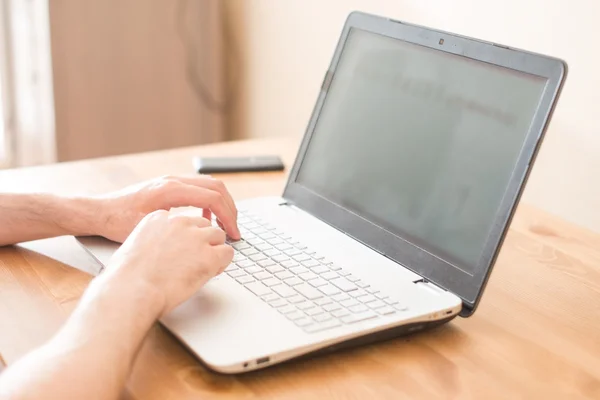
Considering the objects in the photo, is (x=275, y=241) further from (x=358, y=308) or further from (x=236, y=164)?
(x=236, y=164)

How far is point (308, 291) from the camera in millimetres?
834

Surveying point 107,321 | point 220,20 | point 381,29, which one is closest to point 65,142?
point 220,20

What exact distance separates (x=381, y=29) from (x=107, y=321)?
552mm

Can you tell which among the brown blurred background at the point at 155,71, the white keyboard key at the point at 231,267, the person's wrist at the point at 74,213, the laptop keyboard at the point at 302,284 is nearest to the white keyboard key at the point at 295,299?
the laptop keyboard at the point at 302,284

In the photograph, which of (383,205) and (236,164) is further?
(236,164)

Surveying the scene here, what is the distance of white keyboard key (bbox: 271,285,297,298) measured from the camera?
0.82m

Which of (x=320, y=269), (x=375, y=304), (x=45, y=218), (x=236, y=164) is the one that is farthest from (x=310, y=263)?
(x=236, y=164)

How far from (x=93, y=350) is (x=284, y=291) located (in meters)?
0.23

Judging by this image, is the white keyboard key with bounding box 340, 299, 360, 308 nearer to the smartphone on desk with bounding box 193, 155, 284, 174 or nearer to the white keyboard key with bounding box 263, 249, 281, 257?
the white keyboard key with bounding box 263, 249, 281, 257

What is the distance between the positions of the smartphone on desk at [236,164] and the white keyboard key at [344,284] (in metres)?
0.49

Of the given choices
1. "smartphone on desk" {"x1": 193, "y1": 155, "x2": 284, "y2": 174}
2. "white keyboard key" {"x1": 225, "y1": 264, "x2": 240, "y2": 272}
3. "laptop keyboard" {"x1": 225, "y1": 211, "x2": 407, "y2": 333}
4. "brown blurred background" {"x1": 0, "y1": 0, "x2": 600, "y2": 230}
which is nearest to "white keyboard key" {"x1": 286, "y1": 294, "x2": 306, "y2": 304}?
"laptop keyboard" {"x1": 225, "y1": 211, "x2": 407, "y2": 333}

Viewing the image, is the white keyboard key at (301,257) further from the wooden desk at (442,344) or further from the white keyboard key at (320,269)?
the wooden desk at (442,344)

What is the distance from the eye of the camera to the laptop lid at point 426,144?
2.72 feet

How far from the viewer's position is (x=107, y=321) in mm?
707
